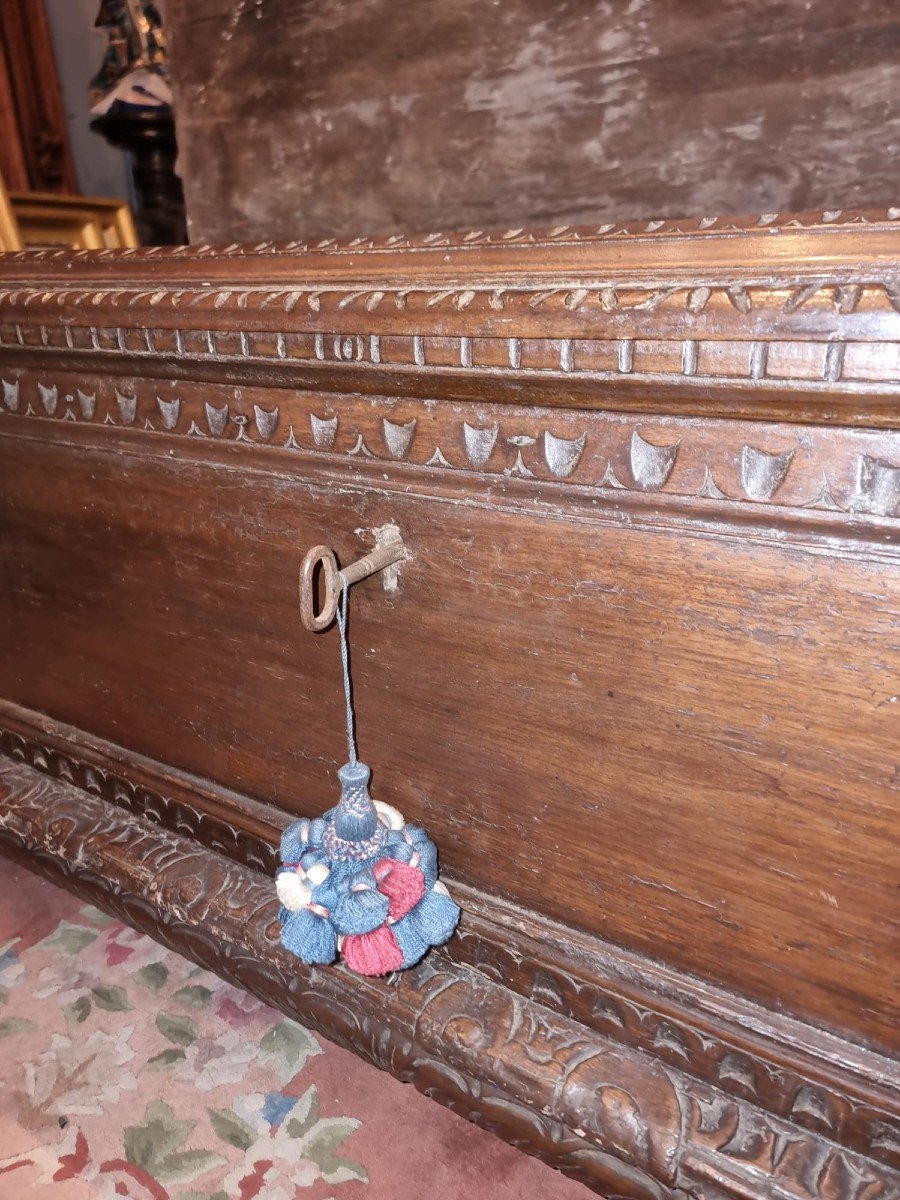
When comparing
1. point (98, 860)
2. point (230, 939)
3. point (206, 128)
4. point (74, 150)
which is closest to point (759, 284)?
point (230, 939)

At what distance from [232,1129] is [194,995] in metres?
0.15

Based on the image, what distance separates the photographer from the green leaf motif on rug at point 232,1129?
64cm

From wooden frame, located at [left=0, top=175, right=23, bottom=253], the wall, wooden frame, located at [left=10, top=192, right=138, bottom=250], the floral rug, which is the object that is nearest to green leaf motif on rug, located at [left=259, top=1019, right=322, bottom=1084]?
the floral rug

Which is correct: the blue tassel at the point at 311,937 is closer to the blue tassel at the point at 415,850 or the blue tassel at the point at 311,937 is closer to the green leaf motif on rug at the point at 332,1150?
the blue tassel at the point at 415,850

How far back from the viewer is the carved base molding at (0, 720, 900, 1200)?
1.61 ft

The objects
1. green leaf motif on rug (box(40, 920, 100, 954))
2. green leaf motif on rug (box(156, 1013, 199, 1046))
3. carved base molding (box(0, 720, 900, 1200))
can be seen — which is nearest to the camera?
carved base molding (box(0, 720, 900, 1200))

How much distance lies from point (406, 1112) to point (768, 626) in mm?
515

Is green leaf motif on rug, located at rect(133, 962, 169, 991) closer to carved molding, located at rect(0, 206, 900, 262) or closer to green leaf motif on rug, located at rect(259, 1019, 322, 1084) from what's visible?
green leaf motif on rug, located at rect(259, 1019, 322, 1084)

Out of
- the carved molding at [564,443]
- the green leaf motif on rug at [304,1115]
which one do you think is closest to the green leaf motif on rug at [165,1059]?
the green leaf motif on rug at [304,1115]

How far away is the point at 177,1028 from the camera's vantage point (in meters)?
0.74

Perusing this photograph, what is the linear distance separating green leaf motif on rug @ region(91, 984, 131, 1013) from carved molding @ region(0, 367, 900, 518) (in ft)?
1.74

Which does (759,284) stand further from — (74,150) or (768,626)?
(74,150)

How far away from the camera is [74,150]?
2.37m

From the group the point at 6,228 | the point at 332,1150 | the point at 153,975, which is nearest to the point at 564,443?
the point at 332,1150
